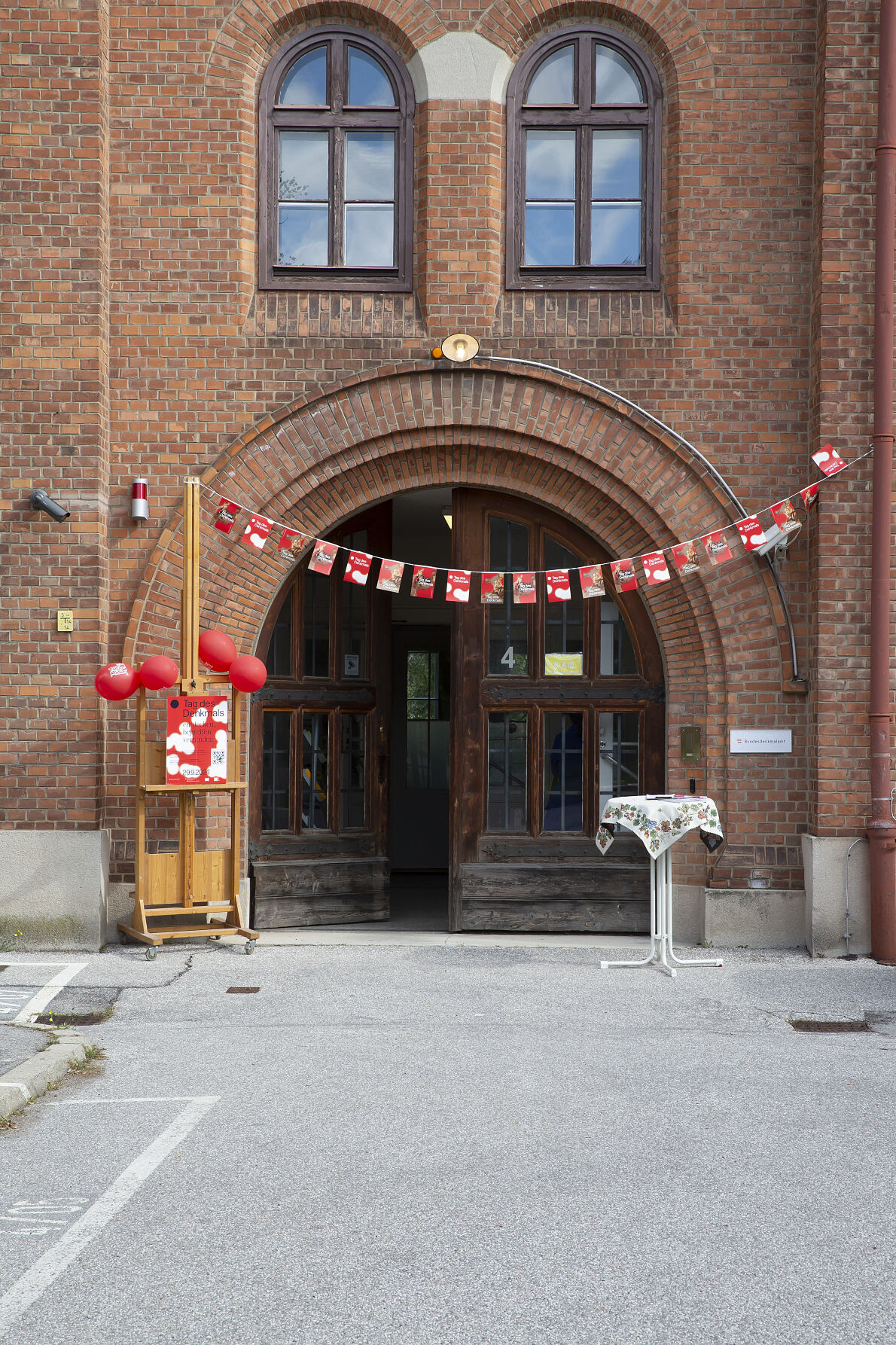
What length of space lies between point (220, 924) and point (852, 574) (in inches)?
205

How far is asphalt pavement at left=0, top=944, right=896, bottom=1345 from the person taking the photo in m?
3.36

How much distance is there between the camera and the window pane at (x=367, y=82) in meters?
9.48

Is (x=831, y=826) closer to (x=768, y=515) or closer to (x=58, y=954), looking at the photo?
(x=768, y=515)

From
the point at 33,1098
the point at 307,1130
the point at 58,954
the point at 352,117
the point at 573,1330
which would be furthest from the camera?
the point at 352,117

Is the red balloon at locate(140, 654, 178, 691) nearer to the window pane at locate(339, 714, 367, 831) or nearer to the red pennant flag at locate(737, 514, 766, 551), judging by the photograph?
the window pane at locate(339, 714, 367, 831)

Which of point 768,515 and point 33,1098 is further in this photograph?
point 768,515

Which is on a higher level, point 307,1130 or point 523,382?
point 523,382

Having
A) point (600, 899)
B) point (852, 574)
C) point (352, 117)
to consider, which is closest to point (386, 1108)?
point (600, 899)

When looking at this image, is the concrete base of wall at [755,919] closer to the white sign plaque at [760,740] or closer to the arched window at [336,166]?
the white sign plaque at [760,740]

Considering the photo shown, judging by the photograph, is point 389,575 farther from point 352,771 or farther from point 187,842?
point 187,842

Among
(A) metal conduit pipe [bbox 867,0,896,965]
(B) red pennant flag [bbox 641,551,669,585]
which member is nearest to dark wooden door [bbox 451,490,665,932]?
(B) red pennant flag [bbox 641,551,669,585]

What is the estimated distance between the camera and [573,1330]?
10.6 ft

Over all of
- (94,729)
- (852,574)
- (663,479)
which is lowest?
(94,729)

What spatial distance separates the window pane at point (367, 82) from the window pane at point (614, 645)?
4227mm
